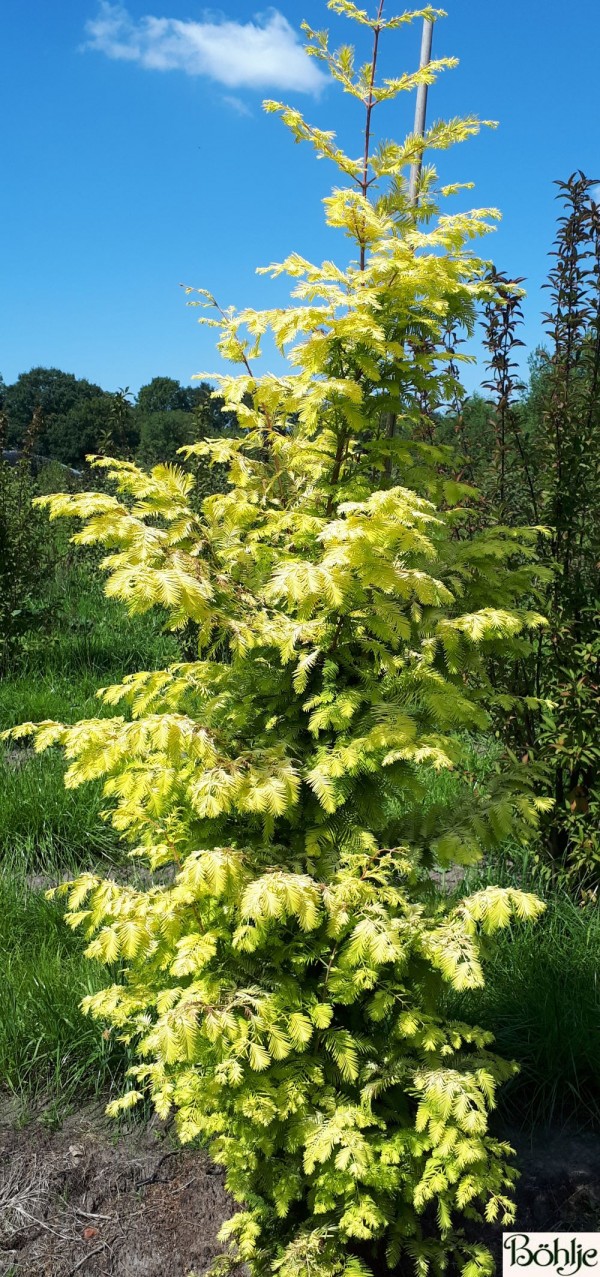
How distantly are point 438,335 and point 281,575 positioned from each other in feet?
3.34

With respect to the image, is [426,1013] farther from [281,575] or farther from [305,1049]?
[281,575]

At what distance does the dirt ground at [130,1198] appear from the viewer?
2.82 metres

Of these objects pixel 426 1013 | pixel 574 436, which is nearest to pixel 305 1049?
pixel 426 1013

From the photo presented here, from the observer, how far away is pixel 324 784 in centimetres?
233

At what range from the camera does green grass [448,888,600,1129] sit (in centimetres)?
323

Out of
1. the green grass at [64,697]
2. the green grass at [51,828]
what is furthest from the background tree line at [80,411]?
the green grass at [51,828]

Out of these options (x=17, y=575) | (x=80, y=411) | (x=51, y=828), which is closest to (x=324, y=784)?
(x=51, y=828)

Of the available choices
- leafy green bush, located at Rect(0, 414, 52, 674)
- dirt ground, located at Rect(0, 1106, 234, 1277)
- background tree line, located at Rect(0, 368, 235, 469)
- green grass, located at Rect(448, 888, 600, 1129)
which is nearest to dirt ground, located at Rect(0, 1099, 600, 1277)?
dirt ground, located at Rect(0, 1106, 234, 1277)

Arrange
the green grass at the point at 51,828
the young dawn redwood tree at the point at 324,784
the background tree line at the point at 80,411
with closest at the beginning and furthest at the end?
the young dawn redwood tree at the point at 324,784, the green grass at the point at 51,828, the background tree line at the point at 80,411

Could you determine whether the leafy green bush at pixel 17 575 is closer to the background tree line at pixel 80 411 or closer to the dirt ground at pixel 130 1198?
the dirt ground at pixel 130 1198

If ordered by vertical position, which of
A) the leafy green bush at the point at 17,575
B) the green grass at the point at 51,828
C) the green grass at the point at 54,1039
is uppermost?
the leafy green bush at the point at 17,575

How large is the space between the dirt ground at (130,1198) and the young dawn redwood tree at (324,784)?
0.26 meters

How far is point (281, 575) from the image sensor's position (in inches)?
84.9

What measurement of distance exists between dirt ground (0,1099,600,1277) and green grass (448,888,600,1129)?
120mm
